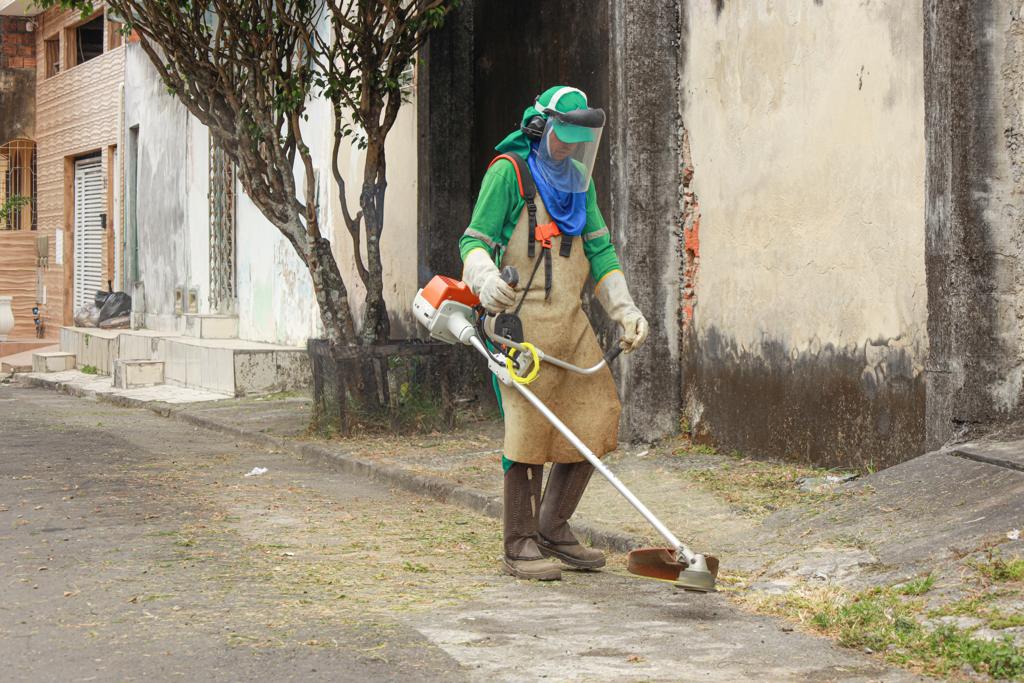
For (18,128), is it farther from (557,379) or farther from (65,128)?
(557,379)

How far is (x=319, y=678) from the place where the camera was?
4594mm

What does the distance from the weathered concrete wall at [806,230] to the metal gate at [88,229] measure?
1800cm

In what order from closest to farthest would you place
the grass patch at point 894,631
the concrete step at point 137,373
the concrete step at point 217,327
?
the grass patch at point 894,631 < the concrete step at point 137,373 < the concrete step at point 217,327

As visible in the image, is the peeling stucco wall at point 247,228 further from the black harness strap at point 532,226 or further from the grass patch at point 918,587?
the grass patch at point 918,587

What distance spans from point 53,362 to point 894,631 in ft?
56.3

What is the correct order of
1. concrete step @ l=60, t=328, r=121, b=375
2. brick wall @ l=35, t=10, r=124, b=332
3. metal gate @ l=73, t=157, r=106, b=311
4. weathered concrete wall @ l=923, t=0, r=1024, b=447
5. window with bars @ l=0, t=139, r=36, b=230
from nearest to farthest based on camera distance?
weathered concrete wall @ l=923, t=0, r=1024, b=447 → concrete step @ l=60, t=328, r=121, b=375 → brick wall @ l=35, t=10, r=124, b=332 → metal gate @ l=73, t=157, r=106, b=311 → window with bars @ l=0, t=139, r=36, b=230

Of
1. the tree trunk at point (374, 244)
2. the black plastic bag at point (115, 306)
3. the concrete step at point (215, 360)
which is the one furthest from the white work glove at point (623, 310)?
the black plastic bag at point (115, 306)

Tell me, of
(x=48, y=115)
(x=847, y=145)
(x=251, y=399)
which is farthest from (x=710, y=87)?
(x=48, y=115)

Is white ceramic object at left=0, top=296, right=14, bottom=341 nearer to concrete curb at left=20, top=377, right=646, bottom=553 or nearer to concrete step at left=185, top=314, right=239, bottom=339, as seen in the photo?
concrete step at left=185, top=314, right=239, bottom=339

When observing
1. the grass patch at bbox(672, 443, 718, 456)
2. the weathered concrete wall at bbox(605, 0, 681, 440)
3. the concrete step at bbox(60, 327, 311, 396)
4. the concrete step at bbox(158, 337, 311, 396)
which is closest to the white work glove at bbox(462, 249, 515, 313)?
the grass patch at bbox(672, 443, 718, 456)

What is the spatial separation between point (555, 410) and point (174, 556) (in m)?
1.94

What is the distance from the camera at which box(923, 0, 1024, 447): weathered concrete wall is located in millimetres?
6734

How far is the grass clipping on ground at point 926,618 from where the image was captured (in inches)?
182

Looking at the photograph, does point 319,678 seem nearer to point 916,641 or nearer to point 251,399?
point 916,641
